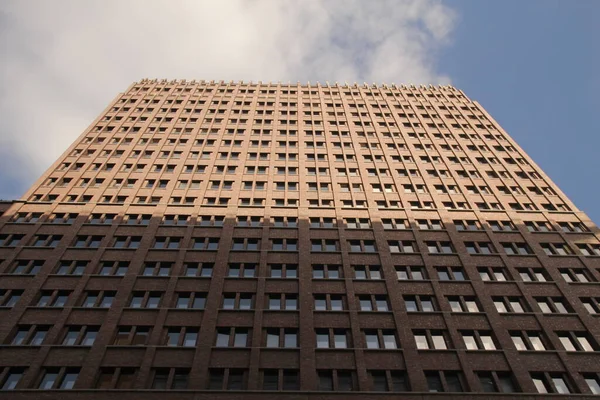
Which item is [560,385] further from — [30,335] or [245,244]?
[30,335]

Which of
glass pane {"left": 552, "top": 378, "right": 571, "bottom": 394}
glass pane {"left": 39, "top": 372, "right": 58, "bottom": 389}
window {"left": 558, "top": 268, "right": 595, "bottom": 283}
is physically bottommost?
glass pane {"left": 552, "top": 378, "right": 571, "bottom": 394}

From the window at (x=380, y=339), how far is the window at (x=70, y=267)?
20.8 m

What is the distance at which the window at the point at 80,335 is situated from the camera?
25328mm

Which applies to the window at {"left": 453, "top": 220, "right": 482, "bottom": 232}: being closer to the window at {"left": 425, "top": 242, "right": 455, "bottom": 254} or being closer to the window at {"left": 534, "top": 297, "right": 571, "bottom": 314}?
the window at {"left": 425, "top": 242, "right": 455, "bottom": 254}

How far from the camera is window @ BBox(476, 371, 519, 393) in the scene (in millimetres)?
23625

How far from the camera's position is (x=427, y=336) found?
26.2 metres

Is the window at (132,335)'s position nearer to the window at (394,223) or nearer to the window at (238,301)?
the window at (238,301)

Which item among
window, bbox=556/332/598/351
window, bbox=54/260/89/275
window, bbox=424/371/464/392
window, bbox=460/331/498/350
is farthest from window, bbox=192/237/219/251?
window, bbox=556/332/598/351

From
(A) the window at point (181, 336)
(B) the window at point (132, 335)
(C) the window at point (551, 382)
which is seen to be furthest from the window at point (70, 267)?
(C) the window at point (551, 382)

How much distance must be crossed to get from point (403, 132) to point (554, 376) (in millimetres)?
30017

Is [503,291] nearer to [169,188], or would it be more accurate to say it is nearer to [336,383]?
[336,383]

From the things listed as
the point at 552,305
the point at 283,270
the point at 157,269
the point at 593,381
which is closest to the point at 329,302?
the point at 283,270

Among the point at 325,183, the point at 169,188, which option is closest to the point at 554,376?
the point at 325,183

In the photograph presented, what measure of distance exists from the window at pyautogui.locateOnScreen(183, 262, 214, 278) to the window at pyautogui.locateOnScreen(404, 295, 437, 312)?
14.2 meters
